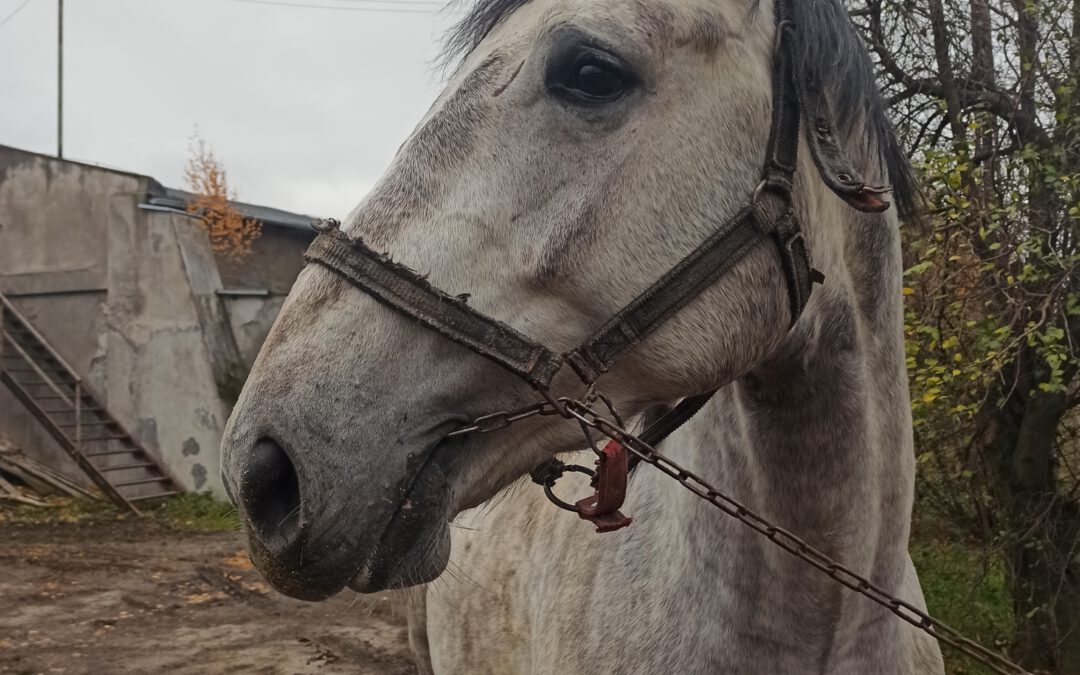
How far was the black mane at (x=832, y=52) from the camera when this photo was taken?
158 cm

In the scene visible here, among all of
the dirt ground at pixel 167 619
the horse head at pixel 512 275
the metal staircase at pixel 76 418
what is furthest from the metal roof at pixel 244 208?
the horse head at pixel 512 275

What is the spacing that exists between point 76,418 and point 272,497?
36.6ft

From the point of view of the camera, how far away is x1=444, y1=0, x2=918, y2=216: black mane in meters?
1.58

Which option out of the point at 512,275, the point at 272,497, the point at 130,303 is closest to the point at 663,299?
the point at 512,275

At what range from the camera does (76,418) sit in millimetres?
10906

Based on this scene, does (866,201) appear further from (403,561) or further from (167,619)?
(167,619)

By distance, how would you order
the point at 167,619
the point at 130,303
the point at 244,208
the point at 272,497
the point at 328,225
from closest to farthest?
the point at 272,497
the point at 328,225
the point at 167,619
the point at 130,303
the point at 244,208

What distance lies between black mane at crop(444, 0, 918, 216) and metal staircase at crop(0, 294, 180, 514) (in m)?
9.87

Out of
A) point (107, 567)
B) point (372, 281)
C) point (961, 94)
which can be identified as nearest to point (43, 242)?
point (107, 567)

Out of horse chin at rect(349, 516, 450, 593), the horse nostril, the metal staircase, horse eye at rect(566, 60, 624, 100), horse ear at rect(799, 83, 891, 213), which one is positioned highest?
the metal staircase

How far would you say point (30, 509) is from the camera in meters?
9.91

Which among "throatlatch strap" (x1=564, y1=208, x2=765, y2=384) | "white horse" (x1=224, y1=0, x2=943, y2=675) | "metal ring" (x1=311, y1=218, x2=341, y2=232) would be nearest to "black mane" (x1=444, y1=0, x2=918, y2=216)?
"white horse" (x1=224, y1=0, x2=943, y2=675)

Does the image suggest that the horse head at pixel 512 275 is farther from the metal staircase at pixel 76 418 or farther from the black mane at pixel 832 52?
the metal staircase at pixel 76 418

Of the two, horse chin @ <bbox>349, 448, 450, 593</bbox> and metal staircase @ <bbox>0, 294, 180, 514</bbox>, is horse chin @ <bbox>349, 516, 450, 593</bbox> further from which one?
metal staircase @ <bbox>0, 294, 180, 514</bbox>
